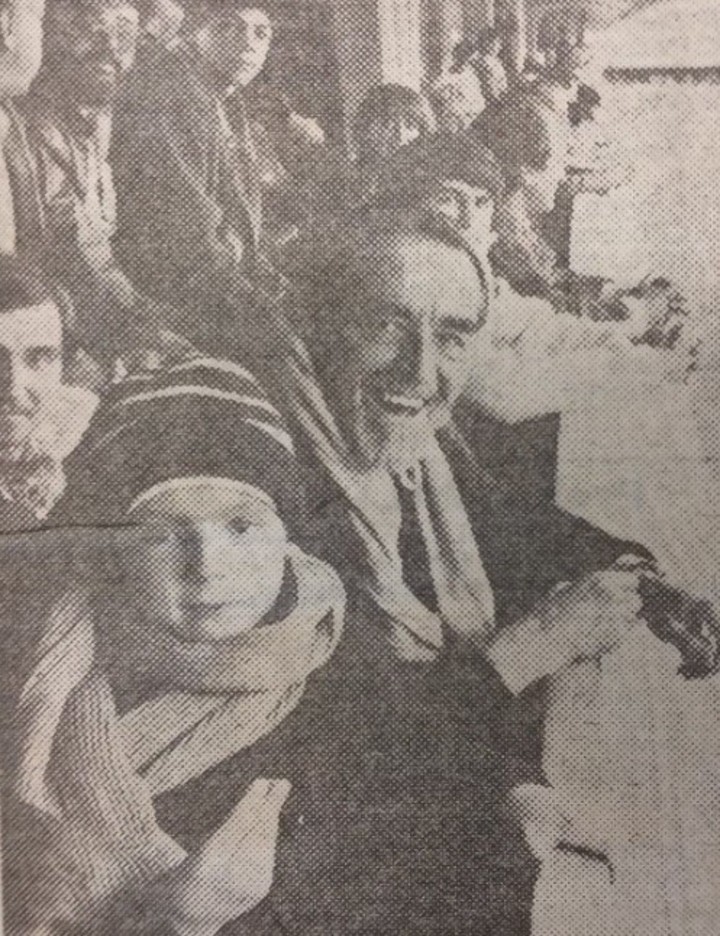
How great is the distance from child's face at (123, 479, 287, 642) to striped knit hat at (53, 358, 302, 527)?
0.04ft

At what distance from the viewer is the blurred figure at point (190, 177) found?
0.49m

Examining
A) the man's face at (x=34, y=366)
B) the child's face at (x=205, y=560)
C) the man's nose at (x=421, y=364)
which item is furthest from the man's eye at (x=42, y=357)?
the man's nose at (x=421, y=364)

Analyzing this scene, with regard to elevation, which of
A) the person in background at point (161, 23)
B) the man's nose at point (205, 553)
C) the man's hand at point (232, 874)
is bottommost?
the man's hand at point (232, 874)

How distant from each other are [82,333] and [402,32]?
0.26m

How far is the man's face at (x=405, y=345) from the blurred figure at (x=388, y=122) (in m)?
0.05

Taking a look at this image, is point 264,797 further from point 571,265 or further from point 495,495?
point 571,265

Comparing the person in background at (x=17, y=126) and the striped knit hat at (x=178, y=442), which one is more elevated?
the person in background at (x=17, y=126)

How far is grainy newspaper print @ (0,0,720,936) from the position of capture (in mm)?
487

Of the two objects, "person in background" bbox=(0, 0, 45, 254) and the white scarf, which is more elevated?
"person in background" bbox=(0, 0, 45, 254)

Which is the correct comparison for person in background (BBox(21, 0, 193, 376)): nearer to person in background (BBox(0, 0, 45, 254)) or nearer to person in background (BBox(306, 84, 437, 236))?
person in background (BBox(0, 0, 45, 254))

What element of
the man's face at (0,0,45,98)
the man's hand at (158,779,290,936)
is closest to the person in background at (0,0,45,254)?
the man's face at (0,0,45,98)

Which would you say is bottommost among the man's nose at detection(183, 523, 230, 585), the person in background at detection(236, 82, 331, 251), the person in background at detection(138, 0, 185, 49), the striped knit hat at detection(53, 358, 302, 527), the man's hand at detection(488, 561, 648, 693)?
the man's hand at detection(488, 561, 648, 693)

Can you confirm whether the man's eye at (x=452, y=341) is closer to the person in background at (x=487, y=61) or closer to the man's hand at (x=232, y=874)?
the person in background at (x=487, y=61)

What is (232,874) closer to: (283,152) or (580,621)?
(580,621)
